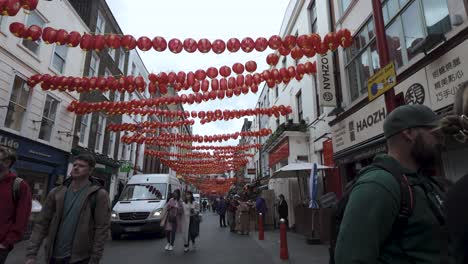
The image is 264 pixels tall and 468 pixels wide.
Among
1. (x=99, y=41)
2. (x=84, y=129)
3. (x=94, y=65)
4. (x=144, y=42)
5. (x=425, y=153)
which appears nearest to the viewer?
(x=425, y=153)

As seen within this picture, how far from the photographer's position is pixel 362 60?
1079 cm

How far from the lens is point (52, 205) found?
337 centimetres

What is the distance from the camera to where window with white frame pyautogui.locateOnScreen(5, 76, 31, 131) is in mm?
11860

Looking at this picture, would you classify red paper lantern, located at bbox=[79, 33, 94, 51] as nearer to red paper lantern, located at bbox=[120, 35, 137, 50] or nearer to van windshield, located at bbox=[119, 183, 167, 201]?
red paper lantern, located at bbox=[120, 35, 137, 50]

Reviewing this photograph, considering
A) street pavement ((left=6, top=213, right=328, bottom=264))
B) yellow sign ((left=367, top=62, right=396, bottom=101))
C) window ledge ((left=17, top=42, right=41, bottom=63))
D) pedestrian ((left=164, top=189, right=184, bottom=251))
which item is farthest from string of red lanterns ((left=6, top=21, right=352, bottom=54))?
street pavement ((left=6, top=213, right=328, bottom=264))

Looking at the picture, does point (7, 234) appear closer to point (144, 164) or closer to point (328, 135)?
point (328, 135)

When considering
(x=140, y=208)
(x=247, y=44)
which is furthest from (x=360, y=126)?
(x=140, y=208)

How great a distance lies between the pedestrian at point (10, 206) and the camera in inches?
129

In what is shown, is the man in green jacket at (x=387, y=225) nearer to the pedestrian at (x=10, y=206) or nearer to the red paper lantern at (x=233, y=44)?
the pedestrian at (x=10, y=206)

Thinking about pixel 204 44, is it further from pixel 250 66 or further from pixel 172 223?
pixel 172 223

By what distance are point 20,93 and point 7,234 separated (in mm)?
11649

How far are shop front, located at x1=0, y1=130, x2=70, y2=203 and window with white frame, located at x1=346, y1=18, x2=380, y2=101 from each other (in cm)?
1352

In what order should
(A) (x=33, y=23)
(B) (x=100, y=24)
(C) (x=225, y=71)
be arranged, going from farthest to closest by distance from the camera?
(B) (x=100, y=24)
(A) (x=33, y=23)
(C) (x=225, y=71)

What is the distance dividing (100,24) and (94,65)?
3.50 m
